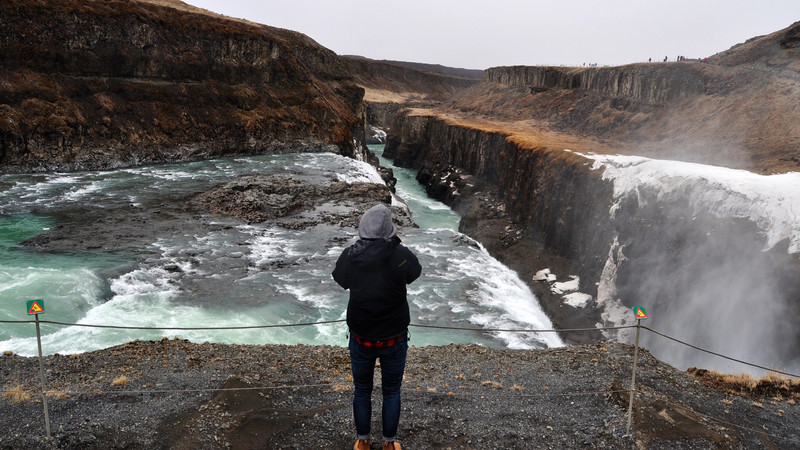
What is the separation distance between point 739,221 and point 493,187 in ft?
75.6

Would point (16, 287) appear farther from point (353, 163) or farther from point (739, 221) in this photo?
point (353, 163)

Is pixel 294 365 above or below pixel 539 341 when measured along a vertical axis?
above

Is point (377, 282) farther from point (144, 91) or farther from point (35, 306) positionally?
point (144, 91)

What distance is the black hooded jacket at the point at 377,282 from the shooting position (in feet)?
13.2

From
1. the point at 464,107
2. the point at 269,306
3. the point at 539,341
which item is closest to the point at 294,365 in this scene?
the point at 269,306

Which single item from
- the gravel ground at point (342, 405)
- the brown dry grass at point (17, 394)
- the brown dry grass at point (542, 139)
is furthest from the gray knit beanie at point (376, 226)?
the brown dry grass at point (542, 139)

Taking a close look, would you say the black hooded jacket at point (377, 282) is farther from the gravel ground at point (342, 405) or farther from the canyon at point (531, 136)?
the canyon at point (531, 136)

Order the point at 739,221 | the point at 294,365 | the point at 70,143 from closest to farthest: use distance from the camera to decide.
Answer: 1. the point at 294,365
2. the point at 739,221
3. the point at 70,143

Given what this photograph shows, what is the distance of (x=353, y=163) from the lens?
3894 cm

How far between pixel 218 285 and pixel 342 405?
11.7 metres

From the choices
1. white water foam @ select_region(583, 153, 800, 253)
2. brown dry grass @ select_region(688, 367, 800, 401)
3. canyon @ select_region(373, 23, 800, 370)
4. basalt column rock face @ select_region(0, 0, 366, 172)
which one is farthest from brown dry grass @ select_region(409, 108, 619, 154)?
brown dry grass @ select_region(688, 367, 800, 401)

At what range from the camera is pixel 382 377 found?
439 centimetres

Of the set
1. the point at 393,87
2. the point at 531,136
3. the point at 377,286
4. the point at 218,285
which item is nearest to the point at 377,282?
the point at 377,286

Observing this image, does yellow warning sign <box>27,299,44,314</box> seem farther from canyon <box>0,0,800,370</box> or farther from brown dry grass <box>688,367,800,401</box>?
canyon <box>0,0,800,370</box>
